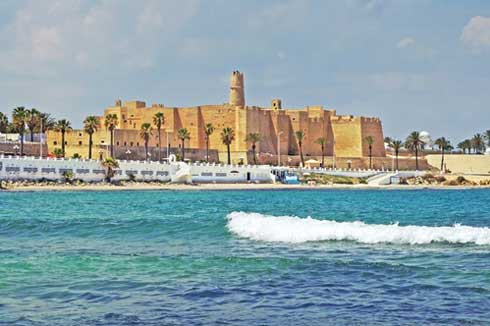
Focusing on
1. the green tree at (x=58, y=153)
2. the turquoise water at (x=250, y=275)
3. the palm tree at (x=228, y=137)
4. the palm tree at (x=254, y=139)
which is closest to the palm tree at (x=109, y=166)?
the green tree at (x=58, y=153)

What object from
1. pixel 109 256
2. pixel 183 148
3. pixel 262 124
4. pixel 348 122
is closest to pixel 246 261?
pixel 109 256

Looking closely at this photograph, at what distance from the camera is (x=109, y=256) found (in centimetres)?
1670

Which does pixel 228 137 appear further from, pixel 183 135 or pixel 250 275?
pixel 250 275

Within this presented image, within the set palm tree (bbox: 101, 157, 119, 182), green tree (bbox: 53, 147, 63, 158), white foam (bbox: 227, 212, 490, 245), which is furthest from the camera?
green tree (bbox: 53, 147, 63, 158)

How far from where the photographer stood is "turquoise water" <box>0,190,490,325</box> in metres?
10.6

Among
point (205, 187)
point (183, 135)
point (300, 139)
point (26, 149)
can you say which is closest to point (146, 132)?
point (183, 135)

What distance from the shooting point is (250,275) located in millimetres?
13680

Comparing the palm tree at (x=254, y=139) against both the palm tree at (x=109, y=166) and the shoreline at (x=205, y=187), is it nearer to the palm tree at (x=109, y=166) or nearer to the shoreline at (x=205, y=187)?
the shoreline at (x=205, y=187)

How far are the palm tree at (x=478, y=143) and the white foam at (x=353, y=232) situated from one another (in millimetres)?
100486

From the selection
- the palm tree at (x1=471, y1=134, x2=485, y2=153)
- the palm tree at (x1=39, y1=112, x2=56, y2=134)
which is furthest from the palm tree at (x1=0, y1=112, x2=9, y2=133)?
the palm tree at (x1=471, y1=134, x2=485, y2=153)

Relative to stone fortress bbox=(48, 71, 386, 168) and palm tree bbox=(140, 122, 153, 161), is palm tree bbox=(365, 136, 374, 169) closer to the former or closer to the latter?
stone fortress bbox=(48, 71, 386, 168)

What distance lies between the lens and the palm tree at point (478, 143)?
386 feet

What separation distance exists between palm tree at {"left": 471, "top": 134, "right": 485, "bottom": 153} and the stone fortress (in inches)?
815

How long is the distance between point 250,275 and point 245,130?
258 ft
